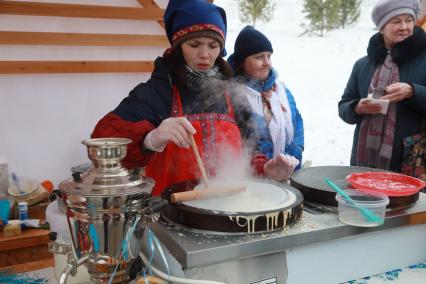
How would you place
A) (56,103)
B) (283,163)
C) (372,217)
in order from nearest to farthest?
(372,217) < (283,163) < (56,103)

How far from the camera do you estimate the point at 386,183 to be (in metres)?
1.44

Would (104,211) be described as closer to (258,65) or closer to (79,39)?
(258,65)

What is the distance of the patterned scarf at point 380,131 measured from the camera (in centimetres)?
255

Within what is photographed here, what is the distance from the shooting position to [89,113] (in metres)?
3.63

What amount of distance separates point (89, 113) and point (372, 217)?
9.57 ft

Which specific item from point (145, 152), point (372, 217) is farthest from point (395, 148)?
point (145, 152)

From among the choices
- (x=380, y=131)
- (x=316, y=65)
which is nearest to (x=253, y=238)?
(x=380, y=131)

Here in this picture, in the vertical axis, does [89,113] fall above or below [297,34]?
below

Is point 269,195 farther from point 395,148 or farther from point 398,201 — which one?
point 395,148

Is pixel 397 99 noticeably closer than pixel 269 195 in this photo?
No

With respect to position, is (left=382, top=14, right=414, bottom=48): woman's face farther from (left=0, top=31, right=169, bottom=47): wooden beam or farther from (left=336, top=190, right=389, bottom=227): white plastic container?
(left=0, top=31, right=169, bottom=47): wooden beam

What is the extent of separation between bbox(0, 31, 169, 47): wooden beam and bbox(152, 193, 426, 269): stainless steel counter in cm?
261

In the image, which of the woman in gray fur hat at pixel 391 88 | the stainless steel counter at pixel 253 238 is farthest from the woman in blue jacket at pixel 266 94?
the stainless steel counter at pixel 253 238

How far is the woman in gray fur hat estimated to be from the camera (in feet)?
7.96
